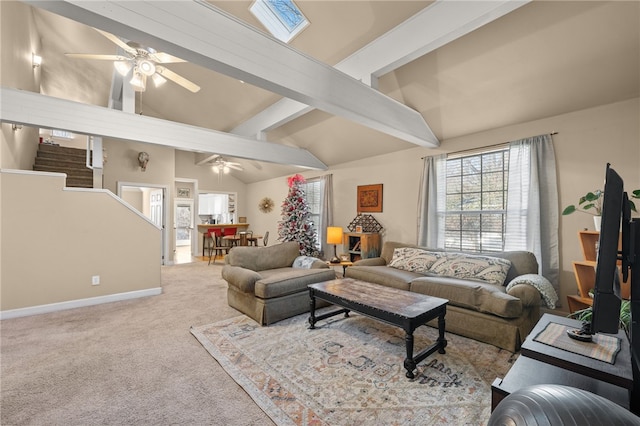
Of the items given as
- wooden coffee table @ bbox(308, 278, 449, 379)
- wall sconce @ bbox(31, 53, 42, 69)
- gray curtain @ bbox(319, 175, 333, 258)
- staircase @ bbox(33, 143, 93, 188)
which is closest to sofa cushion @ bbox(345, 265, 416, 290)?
wooden coffee table @ bbox(308, 278, 449, 379)

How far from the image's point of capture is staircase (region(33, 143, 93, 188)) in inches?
228

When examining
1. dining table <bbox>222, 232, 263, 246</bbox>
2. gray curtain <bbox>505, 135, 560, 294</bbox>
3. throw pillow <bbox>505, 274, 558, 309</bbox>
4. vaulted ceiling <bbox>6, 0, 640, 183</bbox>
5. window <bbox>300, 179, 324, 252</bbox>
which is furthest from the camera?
dining table <bbox>222, 232, 263, 246</bbox>

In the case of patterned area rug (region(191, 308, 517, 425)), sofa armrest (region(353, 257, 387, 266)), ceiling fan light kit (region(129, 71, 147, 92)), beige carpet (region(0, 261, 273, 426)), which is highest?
ceiling fan light kit (region(129, 71, 147, 92))

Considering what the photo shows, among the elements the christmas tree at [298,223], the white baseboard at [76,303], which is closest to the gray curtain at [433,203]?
→ the christmas tree at [298,223]

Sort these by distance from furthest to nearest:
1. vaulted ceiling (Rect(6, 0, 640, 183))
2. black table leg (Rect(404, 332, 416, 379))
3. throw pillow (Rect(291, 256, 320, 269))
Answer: throw pillow (Rect(291, 256, 320, 269)) → vaulted ceiling (Rect(6, 0, 640, 183)) → black table leg (Rect(404, 332, 416, 379))

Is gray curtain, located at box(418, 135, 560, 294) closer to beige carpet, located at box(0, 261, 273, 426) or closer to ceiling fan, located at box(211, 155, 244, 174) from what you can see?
beige carpet, located at box(0, 261, 273, 426)

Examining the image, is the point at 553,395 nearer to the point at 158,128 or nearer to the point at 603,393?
the point at 603,393

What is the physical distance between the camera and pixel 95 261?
3939 mm

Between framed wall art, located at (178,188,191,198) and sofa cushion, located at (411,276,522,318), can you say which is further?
framed wall art, located at (178,188,191,198)

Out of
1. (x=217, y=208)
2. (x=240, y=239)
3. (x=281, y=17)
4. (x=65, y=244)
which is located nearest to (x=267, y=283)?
(x=65, y=244)

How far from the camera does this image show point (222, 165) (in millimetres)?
8016

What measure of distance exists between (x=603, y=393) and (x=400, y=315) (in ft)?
4.09

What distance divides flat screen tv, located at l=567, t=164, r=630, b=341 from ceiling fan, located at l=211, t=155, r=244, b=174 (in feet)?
25.1

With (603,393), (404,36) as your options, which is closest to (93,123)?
(404,36)
